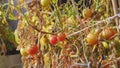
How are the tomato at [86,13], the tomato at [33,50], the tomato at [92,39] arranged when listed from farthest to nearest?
the tomato at [86,13] < the tomato at [33,50] < the tomato at [92,39]

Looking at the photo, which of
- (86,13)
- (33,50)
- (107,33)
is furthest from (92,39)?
(86,13)

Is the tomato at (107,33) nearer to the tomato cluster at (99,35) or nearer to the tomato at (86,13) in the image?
the tomato cluster at (99,35)

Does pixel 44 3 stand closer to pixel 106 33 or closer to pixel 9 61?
pixel 106 33

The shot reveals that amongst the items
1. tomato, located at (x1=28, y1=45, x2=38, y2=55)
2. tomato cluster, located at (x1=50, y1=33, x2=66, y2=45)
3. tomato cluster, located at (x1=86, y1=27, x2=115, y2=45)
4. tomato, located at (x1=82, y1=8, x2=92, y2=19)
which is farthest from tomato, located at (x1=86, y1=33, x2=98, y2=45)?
tomato, located at (x1=82, y1=8, x2=92, y2=19)

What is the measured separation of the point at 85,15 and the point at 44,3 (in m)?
0.35

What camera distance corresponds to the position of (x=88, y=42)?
1129 mm

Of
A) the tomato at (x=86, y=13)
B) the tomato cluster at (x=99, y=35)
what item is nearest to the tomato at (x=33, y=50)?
the tomato cluster at (x=99, y=35)

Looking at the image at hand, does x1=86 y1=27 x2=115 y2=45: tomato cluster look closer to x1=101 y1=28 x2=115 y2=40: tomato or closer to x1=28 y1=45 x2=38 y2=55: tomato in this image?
x1=101 y1=28 x2=115 y2=40: tomato

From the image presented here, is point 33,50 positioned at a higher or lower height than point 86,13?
lower

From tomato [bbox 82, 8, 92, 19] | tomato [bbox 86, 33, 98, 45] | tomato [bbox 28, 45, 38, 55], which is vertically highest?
tomato [bbox 82, 8, 92, 19]

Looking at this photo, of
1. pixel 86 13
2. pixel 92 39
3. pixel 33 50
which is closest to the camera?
pixel 92 39

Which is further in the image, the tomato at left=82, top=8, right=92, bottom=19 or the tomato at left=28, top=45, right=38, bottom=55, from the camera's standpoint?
the tomato at left=82, top=8, right=92, bottom=19

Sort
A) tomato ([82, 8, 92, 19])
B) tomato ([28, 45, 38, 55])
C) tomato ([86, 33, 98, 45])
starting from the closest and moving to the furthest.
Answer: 1. tomato ([86, 33, 98, 45])
2. tomato ([28, 45, 38, 55])
3. tomato ([82, 8, 92, 19])

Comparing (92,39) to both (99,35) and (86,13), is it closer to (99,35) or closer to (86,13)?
(99,35)
